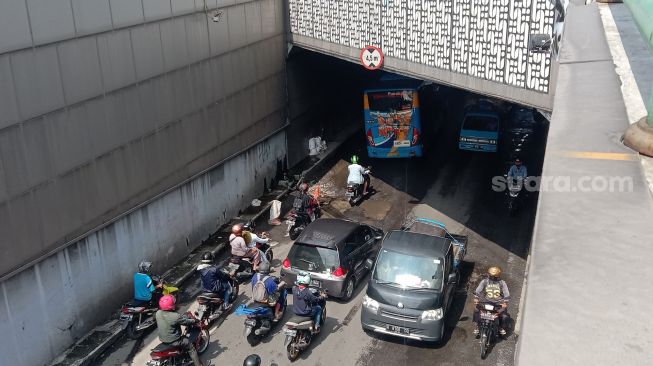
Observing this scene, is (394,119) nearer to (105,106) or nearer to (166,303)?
(105,106)

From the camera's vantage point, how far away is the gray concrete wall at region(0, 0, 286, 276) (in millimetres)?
11992

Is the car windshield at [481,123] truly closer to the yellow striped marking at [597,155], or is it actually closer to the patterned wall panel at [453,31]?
the patterned wall panel at [453,31]

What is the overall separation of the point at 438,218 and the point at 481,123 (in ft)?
23.2

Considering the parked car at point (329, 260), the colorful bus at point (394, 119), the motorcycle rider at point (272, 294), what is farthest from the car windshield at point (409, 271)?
the colorful bus at point (394, 119)

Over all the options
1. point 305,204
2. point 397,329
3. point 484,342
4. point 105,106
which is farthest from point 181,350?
point 305,204

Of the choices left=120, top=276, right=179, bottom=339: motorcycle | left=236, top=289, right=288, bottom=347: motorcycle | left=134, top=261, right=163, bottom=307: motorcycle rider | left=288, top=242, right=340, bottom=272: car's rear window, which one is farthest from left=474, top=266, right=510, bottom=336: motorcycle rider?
left=134, top=261, right=163, bottom=307: motorcycle rider

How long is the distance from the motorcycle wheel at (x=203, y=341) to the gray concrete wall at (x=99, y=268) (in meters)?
2.79

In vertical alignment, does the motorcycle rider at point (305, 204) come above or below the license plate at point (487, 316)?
below

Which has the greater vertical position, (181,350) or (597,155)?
(597,155)

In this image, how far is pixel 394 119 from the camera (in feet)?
80.5

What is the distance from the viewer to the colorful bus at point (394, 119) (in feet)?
80.3

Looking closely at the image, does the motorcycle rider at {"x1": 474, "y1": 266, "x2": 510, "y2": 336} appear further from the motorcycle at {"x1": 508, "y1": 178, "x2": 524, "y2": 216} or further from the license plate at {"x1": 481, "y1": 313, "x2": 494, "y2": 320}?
the motorcycle at {"x1": 508, "y1": 178, "x2": 524, "y2": 216}

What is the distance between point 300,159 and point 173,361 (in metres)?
13.8

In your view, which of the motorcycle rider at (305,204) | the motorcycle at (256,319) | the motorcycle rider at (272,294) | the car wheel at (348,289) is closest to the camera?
the motorcycle at (256,319)
